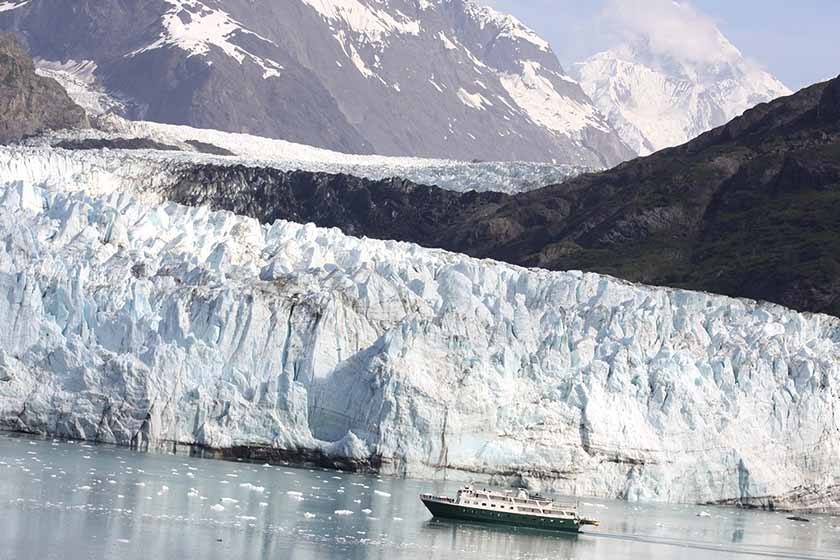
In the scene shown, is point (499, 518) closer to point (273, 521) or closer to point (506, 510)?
point (506, 510)

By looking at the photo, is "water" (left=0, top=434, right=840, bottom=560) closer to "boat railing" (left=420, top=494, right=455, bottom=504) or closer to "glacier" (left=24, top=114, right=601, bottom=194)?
"boat railing" (left=420, top=494, right=455, bottom=504)

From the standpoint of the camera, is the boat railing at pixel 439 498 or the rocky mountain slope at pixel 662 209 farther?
the rocky mountain slope at pixel 662 209

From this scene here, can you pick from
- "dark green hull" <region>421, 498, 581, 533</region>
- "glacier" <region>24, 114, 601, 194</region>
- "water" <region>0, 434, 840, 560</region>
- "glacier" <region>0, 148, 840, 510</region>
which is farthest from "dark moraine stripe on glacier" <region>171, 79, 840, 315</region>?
"dark green hull" <region>421, 498, 581, 533</region>

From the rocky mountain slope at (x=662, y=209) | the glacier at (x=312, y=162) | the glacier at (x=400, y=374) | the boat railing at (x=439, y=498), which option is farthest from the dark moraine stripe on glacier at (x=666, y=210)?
the boat railing at (x=439, y=498)

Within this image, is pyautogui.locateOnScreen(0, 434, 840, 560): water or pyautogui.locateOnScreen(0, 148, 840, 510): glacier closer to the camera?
pyautogui.locateOnScreen(0, 434, 840, 560): water

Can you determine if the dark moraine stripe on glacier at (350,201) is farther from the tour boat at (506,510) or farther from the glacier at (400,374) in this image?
the tour boat at (506,510)

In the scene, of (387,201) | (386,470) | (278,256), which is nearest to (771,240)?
(387,201)
